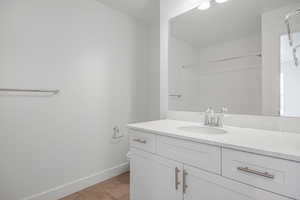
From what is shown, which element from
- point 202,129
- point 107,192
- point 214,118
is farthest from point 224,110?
point 107,192

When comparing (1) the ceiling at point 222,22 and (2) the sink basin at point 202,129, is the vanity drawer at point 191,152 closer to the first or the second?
(2) the sink basin at point 202,129

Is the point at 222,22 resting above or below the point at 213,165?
above

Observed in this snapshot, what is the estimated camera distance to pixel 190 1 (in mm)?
1571

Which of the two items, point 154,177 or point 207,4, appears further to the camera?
point 207,4

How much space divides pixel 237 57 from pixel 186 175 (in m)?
1.03

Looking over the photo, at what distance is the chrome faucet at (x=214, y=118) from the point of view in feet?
4.13

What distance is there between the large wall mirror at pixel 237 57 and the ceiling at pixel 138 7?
0.50 m

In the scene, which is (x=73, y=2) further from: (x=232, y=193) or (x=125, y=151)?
(x=232, y=193)

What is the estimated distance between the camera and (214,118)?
128 centimetres

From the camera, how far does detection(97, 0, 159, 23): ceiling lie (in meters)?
1.95

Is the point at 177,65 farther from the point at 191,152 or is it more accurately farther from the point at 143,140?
the point at 191,152

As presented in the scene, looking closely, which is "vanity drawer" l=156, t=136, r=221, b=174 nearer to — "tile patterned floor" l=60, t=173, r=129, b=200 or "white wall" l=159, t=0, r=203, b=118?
"white wall" l=159, t=0, r=203, b=118

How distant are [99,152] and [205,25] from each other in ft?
6.24

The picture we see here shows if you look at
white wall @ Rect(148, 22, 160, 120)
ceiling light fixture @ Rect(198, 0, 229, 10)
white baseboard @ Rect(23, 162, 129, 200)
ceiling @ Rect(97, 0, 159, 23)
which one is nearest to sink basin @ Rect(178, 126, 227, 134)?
white wall @ Rect(148, 22, 160, 120)
